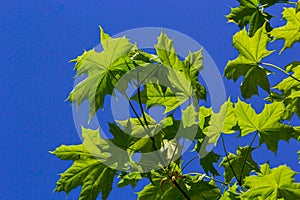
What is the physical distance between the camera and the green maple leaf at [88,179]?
137cm

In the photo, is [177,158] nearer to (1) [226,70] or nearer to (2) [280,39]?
(1) [226,70]

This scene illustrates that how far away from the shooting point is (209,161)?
152 cm

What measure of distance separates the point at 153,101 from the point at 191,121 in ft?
0.59

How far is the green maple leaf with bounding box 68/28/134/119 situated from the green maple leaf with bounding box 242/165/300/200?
459 millimetres

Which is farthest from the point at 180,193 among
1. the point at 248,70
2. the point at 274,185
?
the point at 248,70

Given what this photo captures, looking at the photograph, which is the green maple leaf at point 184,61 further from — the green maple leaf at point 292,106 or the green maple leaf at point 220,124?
the green maple leaf at point 292,106

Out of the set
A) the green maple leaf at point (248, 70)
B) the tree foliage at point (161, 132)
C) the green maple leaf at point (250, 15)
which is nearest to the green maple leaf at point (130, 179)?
the tree foliage at point (161, 132)

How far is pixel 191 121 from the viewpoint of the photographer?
138cm

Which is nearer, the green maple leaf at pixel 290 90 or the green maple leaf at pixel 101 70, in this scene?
the green maple leaf at pixel 101 70

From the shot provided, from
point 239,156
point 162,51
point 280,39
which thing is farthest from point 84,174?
point 280,39

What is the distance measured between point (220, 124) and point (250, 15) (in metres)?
0.71

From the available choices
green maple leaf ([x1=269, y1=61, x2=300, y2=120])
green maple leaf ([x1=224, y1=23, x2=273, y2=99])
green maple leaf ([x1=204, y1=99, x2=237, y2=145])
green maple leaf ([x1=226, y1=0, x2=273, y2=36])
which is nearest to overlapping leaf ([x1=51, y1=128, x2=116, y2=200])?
green maple leaf ([x1=204, y1=99, x2=237, y2=145])

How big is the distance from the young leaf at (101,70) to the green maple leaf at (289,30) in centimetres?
62

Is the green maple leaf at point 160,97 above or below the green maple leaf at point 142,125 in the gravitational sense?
above
